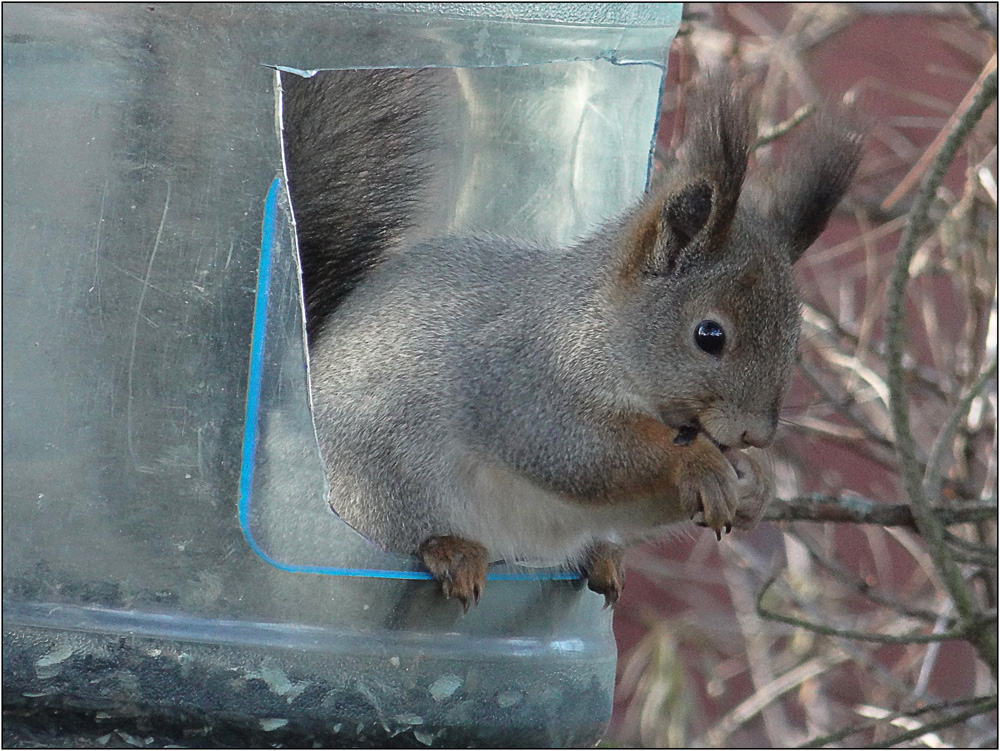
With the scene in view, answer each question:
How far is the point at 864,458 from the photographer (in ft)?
7.93

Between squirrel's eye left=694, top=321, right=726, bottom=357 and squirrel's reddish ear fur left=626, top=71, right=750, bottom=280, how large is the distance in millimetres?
66

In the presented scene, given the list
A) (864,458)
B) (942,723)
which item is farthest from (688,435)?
(864,458)

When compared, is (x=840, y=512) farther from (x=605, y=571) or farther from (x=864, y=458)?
(x=864, y=458)

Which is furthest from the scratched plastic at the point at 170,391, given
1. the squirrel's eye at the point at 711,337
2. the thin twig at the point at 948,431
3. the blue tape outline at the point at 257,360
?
the thin twig at the point at 948,431

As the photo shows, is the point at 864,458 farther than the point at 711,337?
Yes

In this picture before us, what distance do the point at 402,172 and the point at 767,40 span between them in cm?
115

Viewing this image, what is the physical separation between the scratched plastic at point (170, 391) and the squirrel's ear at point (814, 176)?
0.40 metres

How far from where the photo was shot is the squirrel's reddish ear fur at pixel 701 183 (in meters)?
1.09

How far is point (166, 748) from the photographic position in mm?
1016

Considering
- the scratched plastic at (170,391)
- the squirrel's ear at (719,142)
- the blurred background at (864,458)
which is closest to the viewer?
the scratched plastic at (170,391)

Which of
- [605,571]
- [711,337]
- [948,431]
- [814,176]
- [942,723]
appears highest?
[814,176]

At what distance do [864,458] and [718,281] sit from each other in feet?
4.38

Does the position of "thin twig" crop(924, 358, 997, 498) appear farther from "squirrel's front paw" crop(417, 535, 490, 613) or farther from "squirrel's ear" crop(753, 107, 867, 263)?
"squirrel's front paw" crop(417, 535, 490, 613)

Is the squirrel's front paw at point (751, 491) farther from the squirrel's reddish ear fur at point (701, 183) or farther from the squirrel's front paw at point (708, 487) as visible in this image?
the squirrel's reddish ear fur at point (701, 183)
